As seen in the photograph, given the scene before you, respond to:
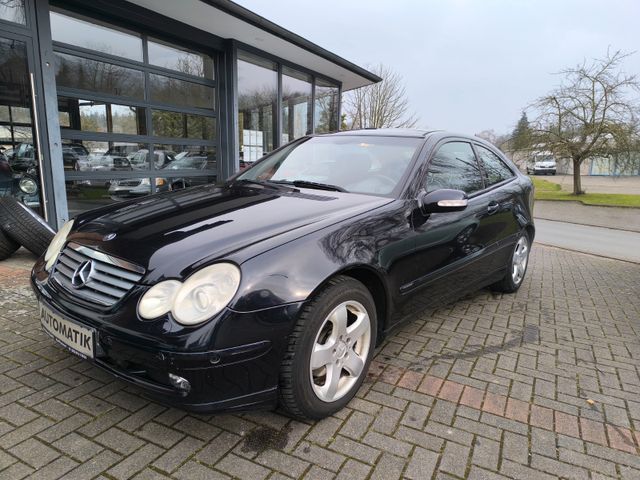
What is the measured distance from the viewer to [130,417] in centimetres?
218

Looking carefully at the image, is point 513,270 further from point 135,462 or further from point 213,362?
point 135,462

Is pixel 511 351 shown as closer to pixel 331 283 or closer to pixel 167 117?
pixel 331 283

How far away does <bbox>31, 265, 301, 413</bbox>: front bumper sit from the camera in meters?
1.78

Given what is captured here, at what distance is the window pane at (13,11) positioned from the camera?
517 cm

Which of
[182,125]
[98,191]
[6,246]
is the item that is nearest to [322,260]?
[6,246]

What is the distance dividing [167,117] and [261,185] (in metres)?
5.37

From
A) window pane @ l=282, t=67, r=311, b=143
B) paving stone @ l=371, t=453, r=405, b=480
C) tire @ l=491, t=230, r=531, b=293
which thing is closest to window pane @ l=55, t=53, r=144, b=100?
window pane @ l=282, t=67, r=311, b=143

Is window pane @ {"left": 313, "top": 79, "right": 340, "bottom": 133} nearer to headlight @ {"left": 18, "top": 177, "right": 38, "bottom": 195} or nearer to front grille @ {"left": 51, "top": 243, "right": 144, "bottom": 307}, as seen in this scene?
headlight @ {"left": 18, "top": 177, "right": 38, "bottom": 195}

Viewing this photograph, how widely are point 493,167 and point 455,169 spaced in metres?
0.87

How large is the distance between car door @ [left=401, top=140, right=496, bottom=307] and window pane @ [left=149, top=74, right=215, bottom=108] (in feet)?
18.7

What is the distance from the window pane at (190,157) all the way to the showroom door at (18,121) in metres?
2.22

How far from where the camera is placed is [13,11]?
5.27 meters

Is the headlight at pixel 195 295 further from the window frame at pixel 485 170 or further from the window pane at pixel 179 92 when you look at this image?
the window pane at pixel 179 92

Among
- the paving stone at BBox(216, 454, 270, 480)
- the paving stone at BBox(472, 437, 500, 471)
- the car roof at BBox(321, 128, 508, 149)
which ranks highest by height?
the car roof at BBox(321, 128, 508, 149)
